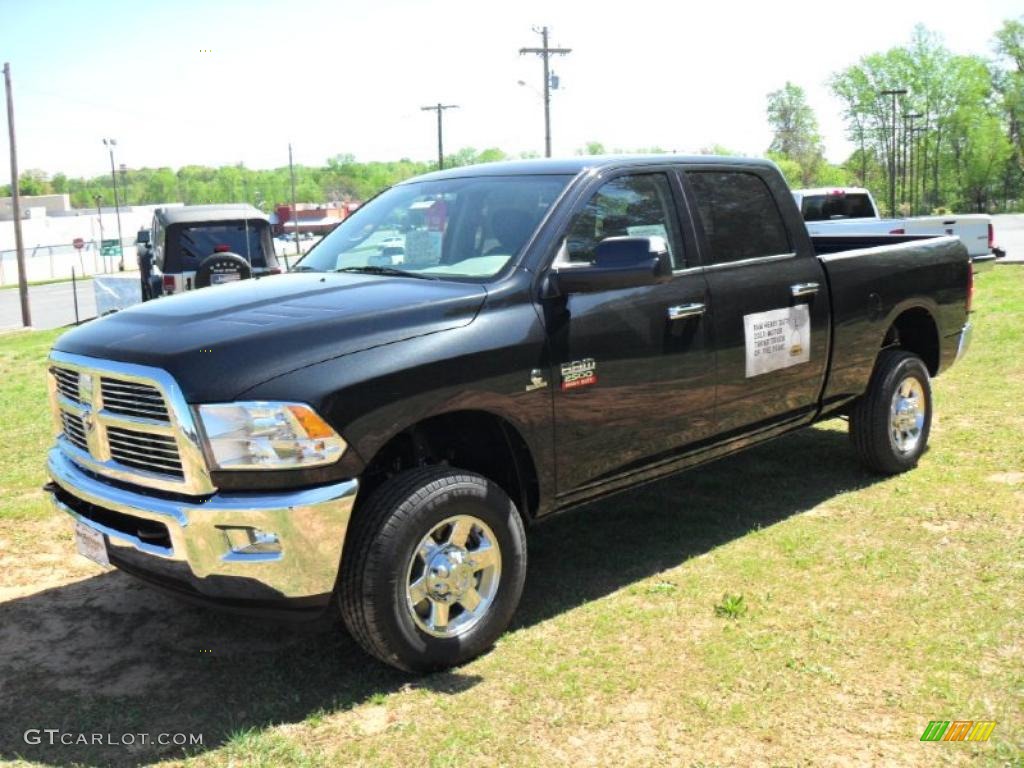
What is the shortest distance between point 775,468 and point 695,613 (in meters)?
2.46

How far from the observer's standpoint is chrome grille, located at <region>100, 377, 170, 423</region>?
132 inches

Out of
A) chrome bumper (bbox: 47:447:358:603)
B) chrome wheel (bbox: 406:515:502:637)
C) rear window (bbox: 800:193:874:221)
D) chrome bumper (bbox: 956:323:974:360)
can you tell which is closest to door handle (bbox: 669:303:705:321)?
chrome wheel (bbox: 406:515:502:637)

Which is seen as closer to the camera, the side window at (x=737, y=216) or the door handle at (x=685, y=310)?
the door handle at (x=685, y=310)

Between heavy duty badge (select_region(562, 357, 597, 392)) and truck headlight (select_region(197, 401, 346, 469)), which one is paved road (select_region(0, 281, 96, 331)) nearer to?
heavy duty badge (select_region(562, 357, 597, 392))

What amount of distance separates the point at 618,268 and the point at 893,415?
285 cm

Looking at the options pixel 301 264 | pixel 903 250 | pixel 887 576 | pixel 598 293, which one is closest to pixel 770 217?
pixel 903 250

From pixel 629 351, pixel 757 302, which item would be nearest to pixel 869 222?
pixel 757 302

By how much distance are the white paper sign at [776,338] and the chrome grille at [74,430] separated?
3.00 meters

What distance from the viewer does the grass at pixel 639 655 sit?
3.23 m

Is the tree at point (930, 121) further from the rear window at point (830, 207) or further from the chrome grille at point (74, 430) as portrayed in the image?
the chrome grille at point (74, 430)

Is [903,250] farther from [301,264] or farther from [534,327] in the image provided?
A: [301,264]

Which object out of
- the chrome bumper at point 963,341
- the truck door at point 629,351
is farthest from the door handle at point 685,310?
the chrome bumper at point 963,341

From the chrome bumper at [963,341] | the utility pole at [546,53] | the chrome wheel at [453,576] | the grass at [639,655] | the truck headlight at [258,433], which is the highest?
the utility pole at [546,53]

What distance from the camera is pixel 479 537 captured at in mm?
3781
